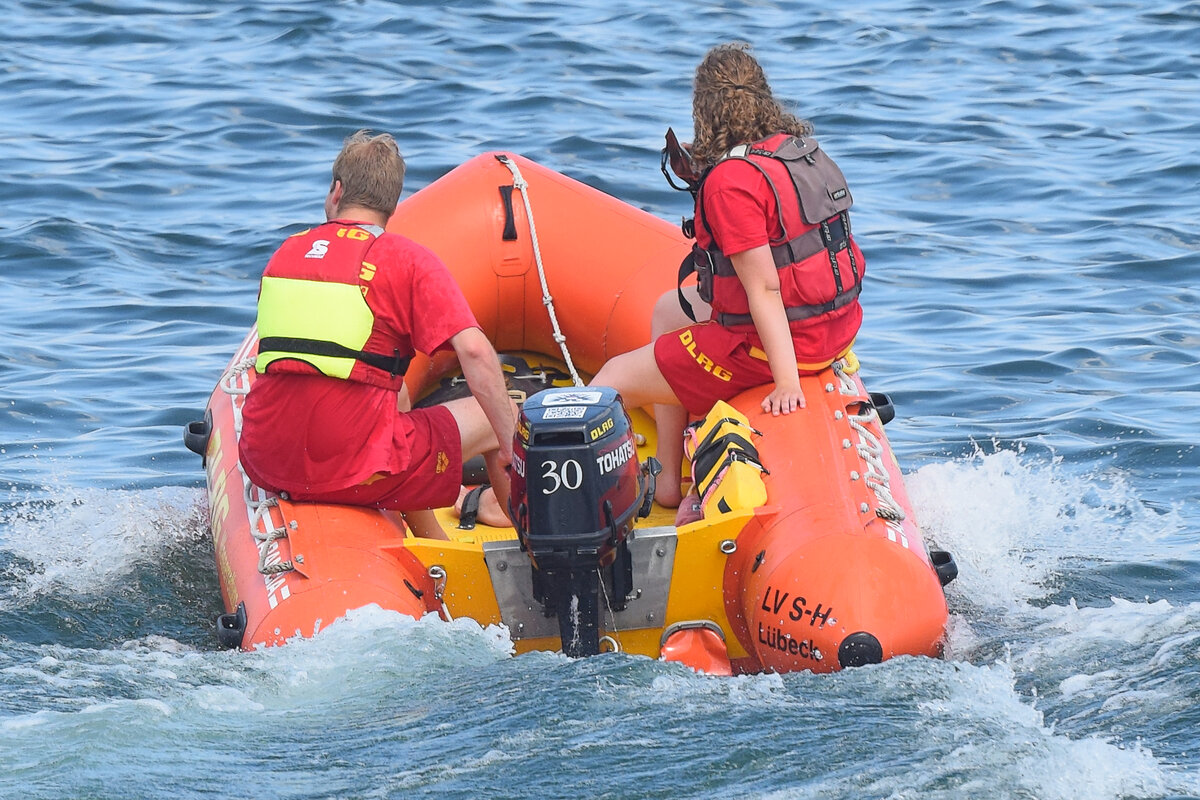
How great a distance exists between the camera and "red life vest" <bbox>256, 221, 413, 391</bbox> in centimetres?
392

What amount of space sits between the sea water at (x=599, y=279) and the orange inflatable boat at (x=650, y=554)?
204 mm

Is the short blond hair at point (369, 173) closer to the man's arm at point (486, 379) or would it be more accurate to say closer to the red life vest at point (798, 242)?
the man's arm at point (486, 379)

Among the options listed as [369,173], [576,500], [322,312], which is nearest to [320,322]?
[322,312]

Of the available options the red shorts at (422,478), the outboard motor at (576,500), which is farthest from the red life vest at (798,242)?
the red shorts at (422,478)

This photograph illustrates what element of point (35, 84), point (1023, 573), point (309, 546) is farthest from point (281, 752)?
point (35, 84)

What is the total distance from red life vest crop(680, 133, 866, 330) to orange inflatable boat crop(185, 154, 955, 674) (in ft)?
0.80

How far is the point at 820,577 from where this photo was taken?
373cm

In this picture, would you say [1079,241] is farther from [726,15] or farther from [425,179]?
[726,15]

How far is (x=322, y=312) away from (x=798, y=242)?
1286 millimetres

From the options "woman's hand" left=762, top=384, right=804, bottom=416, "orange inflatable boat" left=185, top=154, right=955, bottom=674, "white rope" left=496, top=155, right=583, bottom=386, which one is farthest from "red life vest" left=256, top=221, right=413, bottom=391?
"white rope" left=496, top=155, right=583, bottom=386

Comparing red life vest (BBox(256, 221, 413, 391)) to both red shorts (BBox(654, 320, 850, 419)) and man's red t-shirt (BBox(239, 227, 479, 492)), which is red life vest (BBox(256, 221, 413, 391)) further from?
red shorts (BBox(654, 320, 850, 419))

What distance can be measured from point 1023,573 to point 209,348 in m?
3.76

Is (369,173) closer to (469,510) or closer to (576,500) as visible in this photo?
(576,500)

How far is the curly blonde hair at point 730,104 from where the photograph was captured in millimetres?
4352
